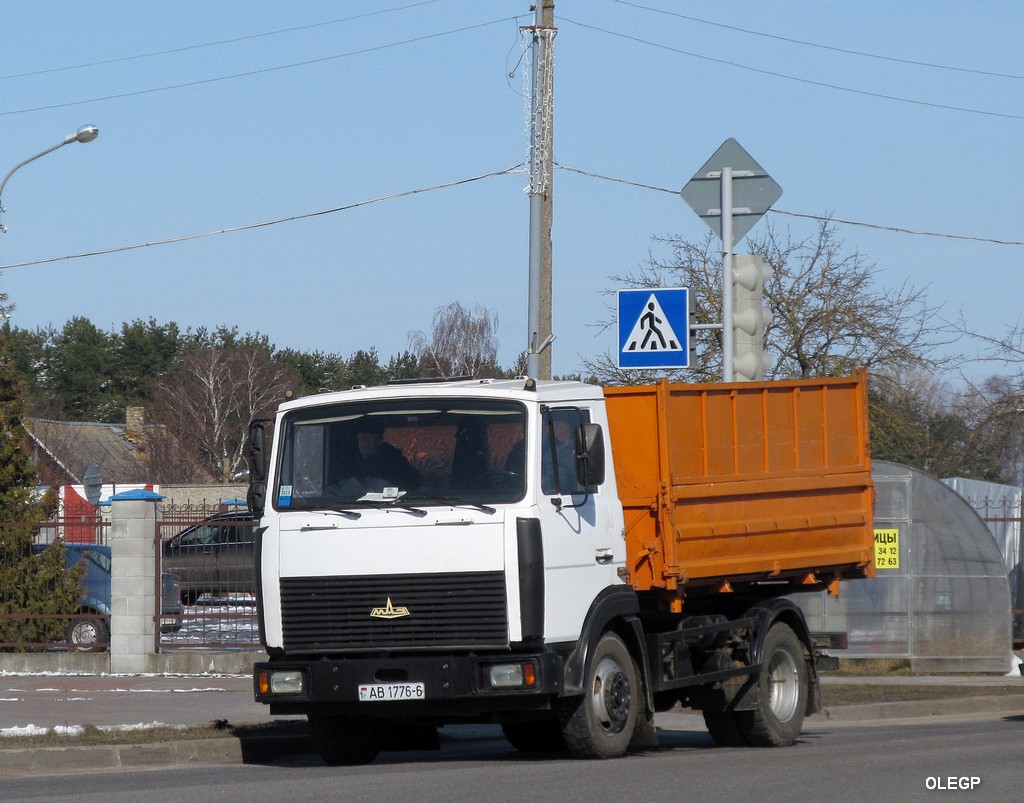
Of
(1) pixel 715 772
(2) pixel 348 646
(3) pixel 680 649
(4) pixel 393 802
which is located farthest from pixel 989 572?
(4) pixel 393 802

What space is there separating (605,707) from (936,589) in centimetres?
1035

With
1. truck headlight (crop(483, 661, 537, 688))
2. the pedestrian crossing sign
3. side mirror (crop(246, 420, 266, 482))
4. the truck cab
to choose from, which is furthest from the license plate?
the pedestrian crossing sign

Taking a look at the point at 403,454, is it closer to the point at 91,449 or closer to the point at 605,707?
the point at 605,707

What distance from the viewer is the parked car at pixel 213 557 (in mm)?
18594

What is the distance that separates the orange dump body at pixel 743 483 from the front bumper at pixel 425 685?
1.49 m

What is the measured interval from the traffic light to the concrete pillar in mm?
8191

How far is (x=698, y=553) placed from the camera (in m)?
11.5

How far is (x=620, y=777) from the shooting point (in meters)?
9.70

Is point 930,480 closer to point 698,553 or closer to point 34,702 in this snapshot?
point 698,553

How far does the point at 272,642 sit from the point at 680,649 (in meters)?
3.11

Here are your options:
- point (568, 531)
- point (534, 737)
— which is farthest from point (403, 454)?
point (534, 737)

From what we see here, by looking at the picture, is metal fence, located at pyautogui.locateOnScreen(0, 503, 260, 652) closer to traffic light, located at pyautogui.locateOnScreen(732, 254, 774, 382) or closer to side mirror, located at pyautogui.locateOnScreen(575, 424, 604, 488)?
traffic light, located at pyautogui.locateOnScreen(732, 254, 774, 382)

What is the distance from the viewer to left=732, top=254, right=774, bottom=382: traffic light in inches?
564
